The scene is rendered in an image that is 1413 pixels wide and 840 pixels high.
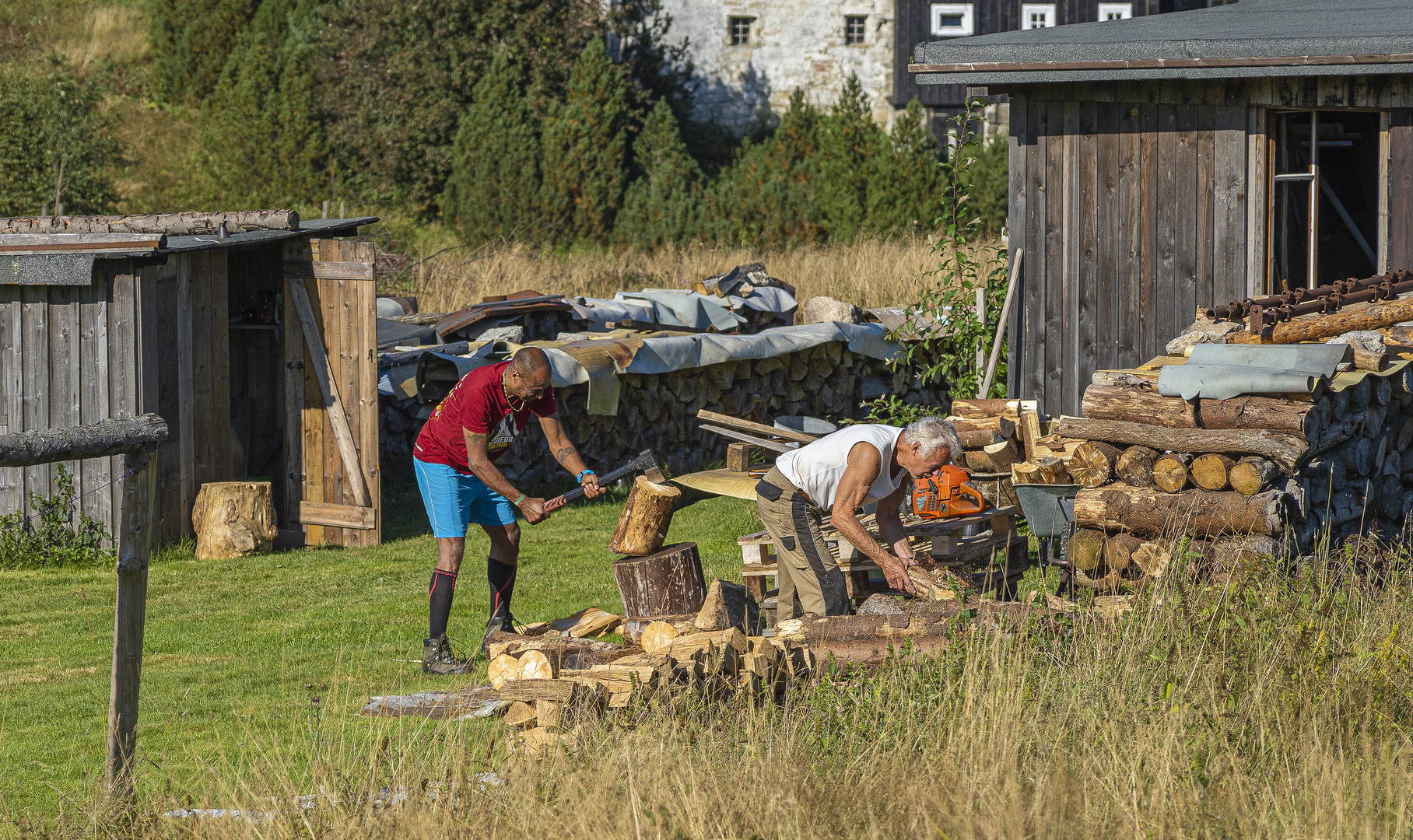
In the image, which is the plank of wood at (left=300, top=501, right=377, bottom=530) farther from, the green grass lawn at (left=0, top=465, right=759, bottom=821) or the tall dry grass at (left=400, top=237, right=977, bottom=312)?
the tall dry grass at (left=400, top=237, right=977, bottom=312)

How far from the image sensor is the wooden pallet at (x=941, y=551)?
8133 mm

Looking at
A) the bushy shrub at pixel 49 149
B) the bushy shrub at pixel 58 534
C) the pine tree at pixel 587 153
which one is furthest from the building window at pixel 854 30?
the bushy shrub at pixel 58 534

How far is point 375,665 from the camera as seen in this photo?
7406 millimetres

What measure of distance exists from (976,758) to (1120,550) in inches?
118

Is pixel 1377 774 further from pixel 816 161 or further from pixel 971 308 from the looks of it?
pixel 816 161

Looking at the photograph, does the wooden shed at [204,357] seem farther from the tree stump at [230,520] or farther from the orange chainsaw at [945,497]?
the orange chainsaw at [945,497]

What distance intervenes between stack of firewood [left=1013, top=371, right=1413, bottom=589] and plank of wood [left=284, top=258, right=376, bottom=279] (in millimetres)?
5607

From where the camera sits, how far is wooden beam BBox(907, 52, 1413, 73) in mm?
9562

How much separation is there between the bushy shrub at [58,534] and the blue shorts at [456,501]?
382 cm

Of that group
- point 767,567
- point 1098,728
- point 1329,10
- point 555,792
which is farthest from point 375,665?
point 1329,10

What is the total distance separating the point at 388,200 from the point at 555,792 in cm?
2822

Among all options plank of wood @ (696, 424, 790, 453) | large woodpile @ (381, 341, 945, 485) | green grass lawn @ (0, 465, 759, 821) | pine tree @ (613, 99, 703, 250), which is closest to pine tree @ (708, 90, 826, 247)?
pine tree @ (613, 99, 703, 250)

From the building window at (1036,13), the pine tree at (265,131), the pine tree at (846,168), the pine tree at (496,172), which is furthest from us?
the building window at (1036,13)

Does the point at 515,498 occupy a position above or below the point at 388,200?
below
